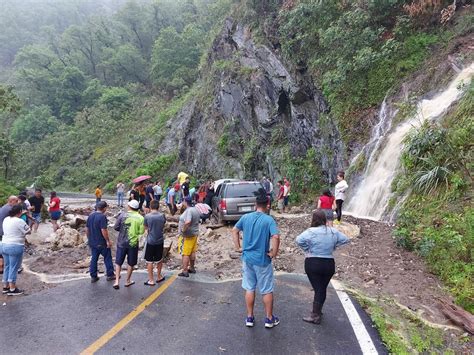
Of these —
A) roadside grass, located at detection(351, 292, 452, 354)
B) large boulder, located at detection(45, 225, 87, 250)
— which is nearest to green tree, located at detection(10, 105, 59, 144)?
large boulder, located at detection(45, 225, 87, 250)

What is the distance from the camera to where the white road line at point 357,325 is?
4.52 metres

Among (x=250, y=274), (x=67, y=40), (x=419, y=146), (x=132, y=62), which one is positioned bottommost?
(x=250, y=274)

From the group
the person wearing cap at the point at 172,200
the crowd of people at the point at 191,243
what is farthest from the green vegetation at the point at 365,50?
the crowd of people at the point at 191,243

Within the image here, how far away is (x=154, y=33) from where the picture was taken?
235 feet

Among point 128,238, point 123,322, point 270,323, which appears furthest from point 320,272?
point 128,238

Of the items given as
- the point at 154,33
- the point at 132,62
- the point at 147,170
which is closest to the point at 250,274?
the point at 147,170

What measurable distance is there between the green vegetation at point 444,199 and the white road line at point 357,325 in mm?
1752

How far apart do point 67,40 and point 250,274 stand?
78.5 meters

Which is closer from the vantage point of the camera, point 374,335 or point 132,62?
point 374,335

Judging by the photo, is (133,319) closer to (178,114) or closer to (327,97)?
(327,97)

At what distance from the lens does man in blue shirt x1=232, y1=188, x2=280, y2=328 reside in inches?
202

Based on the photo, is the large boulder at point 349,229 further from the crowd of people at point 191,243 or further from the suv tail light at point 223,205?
the suv tail light at point 223,205

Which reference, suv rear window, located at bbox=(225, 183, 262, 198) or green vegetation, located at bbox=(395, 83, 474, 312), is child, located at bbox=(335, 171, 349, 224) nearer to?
green vegetation, located at bbox=(395, 83, 474, 312)

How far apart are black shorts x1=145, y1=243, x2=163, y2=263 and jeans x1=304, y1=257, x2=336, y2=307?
3.31m
